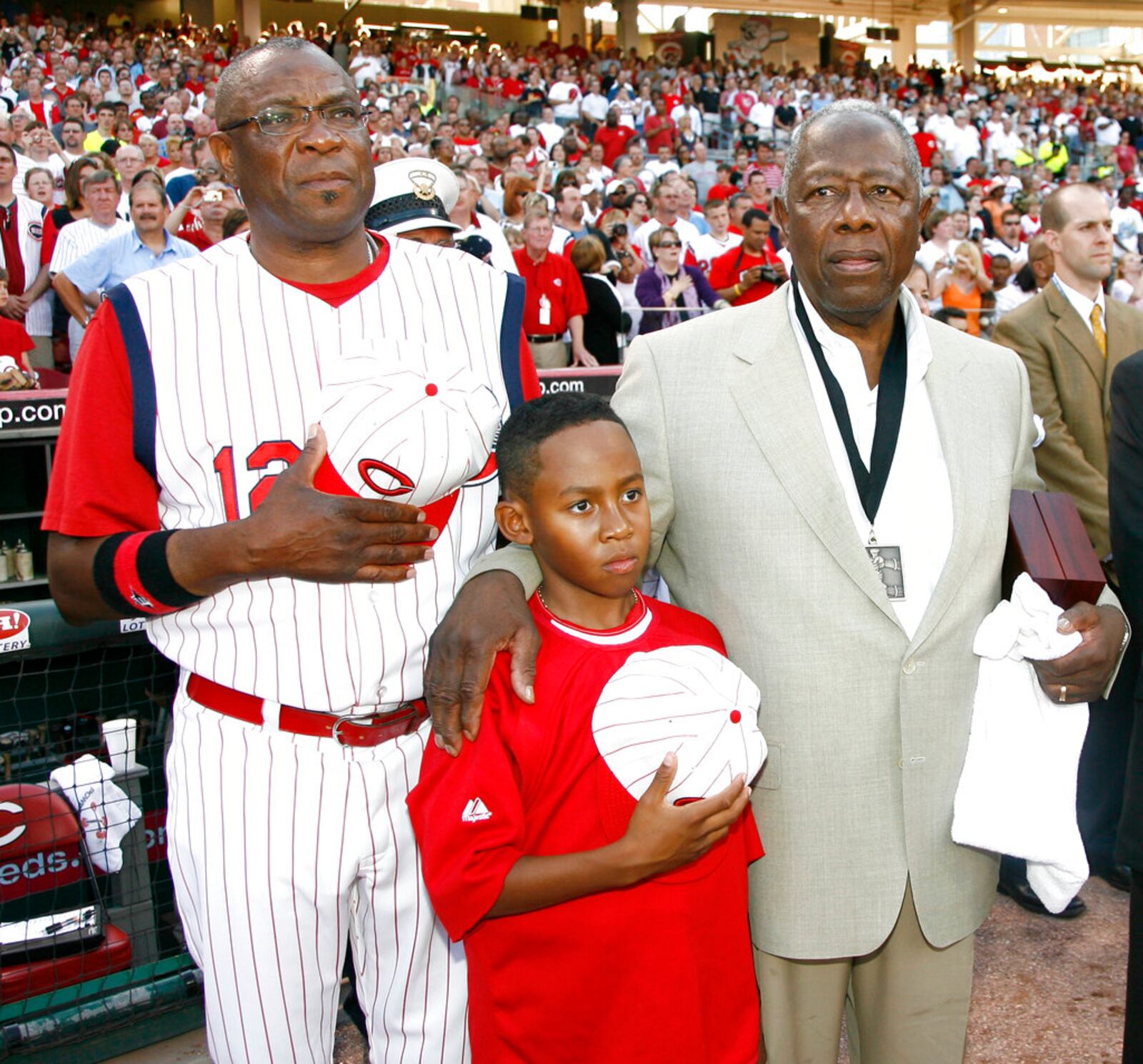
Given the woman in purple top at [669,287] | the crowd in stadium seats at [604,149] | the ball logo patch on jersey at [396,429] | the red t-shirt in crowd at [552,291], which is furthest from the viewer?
the woman in purple top at [669,287]

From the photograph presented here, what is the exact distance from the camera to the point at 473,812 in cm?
165

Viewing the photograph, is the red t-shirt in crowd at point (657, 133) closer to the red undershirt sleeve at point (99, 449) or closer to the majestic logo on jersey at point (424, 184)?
the majestic logo on jersey at point (424, 184)

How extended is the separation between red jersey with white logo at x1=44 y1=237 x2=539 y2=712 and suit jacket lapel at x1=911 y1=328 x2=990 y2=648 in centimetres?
78

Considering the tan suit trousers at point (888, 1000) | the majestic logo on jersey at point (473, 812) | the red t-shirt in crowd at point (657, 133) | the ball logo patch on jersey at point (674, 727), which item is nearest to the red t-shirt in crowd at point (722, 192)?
the red t-shirt in crowd at point (657, 133)

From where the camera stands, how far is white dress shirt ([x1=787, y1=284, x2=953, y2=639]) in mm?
1973

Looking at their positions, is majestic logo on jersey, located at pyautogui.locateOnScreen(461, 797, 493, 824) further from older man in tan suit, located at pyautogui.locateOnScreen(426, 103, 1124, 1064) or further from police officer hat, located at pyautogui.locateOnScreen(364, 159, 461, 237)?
police officer hat, located at pyautogui.locateOnScreen(364, 159, 461, 237)

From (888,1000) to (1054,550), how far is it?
0.85 meters

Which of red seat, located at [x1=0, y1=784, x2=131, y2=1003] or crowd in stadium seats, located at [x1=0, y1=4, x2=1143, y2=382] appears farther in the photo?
crowd in stadium seats, located at [x1=0, y1=4, x2=1143, y2=382]

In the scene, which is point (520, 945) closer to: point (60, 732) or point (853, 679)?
point (853, 679)

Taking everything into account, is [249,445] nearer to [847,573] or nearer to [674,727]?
[674,727]

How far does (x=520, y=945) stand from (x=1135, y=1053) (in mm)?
1372

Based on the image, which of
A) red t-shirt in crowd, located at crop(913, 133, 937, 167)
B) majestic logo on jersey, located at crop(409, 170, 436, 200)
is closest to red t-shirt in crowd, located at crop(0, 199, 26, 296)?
majestic logo on jersey, located at crop(409, 170, 436, 200)

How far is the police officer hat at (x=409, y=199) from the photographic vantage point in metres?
4.02

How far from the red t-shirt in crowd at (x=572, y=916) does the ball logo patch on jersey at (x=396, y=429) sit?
0.30 metres
